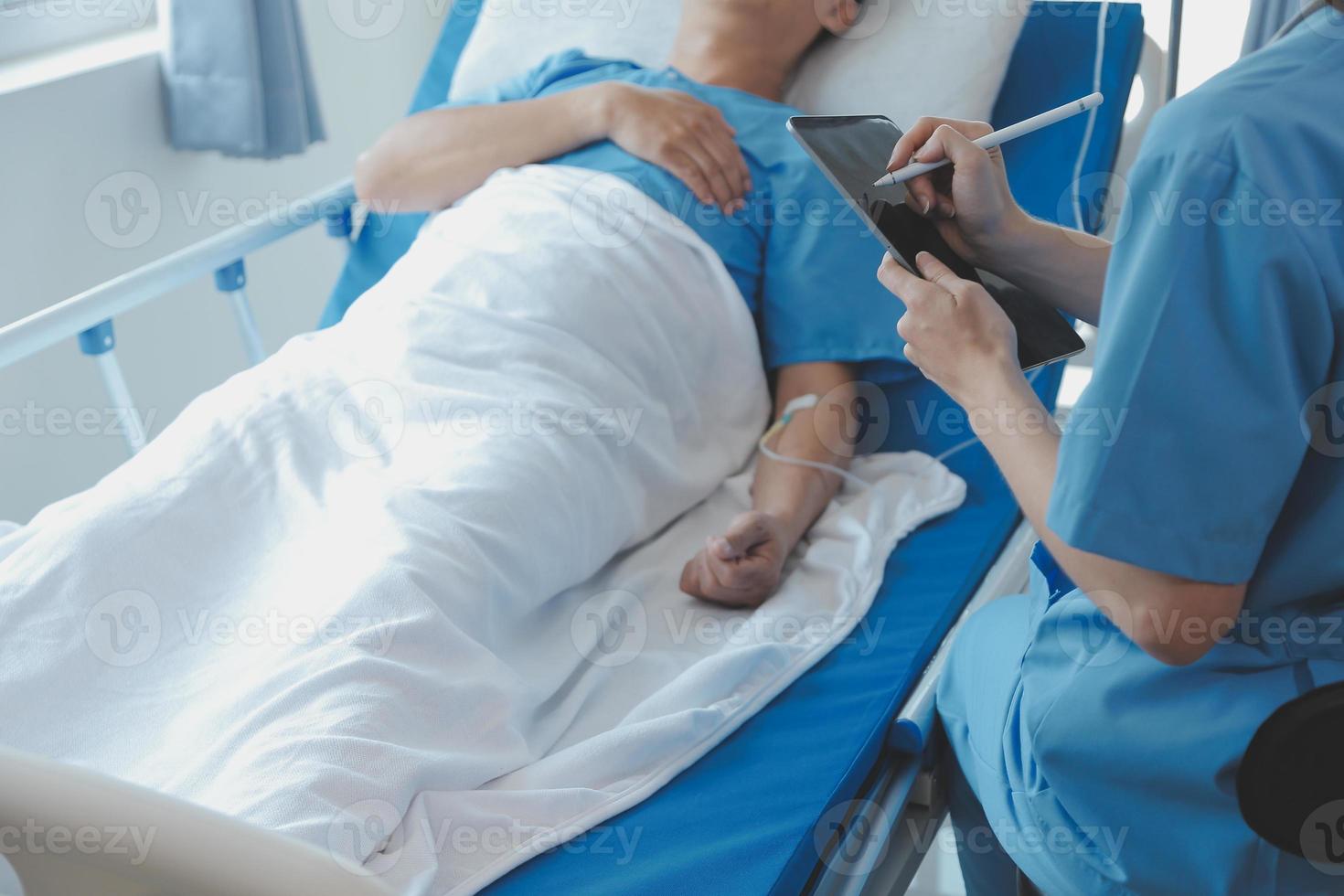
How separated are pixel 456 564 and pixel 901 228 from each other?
0.51 metres

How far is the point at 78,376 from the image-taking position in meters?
2.09

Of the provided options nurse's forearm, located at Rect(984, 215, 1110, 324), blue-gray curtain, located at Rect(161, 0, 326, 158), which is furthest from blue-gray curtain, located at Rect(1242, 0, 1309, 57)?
blue-gray curtain, located at Rect(161, 0, 326, 158)

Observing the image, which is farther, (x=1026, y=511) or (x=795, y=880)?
(x=795, y=880)

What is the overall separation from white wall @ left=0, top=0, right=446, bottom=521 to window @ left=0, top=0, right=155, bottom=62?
193 mm

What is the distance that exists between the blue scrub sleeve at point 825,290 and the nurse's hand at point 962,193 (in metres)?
0.52

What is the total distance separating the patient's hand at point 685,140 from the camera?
66.5 inches

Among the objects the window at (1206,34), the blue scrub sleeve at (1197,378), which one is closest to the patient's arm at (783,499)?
the blue scrub sleeve at (1197,378)

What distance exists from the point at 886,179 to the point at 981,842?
0.69m

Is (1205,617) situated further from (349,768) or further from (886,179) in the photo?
(349,768)

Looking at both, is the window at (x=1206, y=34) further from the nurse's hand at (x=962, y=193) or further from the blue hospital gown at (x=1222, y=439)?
the blue hospital gown at (x=1222, y=439)

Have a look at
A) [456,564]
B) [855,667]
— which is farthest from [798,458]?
[456,564]

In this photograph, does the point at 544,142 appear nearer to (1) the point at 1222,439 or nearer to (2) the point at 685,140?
(2) the point at 685,140

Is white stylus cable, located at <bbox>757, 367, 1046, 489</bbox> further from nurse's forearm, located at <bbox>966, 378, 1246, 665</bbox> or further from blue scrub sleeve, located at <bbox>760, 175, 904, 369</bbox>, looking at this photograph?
nurse's forearm, located at <bbox>966, 378, 1246, 665</bbox>

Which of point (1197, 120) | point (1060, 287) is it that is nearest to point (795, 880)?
point (1060, 287)
